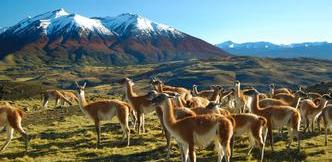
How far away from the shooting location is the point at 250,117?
1720cm

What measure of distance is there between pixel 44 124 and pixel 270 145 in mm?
16826

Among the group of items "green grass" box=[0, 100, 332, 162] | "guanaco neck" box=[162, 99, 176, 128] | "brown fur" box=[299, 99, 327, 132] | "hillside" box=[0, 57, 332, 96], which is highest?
"guanaco neck" box=[162, 99, 176, 128]

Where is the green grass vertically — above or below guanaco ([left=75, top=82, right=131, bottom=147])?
below

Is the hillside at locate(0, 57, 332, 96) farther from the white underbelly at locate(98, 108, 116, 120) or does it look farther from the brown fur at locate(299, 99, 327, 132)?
the brown fur at locate(299, 99, 327, 132)

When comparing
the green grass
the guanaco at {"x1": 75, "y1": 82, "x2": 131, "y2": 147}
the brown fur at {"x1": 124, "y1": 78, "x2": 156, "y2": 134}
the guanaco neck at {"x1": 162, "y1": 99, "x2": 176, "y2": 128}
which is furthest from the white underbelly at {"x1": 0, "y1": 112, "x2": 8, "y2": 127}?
the guanaco neck at {"x1": 162, "y1": 99, "x2": 176, "y2": 128}

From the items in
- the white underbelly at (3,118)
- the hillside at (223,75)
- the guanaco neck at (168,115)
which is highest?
the guanaco neck at (168,115)

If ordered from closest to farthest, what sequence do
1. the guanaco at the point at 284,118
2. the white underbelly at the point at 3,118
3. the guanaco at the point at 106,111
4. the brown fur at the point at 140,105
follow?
the guanaco at the point at 284,118 < the white underbelly at the point at 3,118 < the guanaco at the point at 106,111 < the brown fur at the point at 140,105

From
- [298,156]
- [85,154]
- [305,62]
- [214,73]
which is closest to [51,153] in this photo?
[85,154]

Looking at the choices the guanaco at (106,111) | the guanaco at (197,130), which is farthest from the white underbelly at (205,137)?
the guanaco at (106,111)

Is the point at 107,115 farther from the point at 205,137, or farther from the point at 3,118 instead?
the point at 205,137

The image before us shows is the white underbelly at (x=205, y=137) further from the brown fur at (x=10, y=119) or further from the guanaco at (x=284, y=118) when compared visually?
the brown fur at (x=10, y=119)

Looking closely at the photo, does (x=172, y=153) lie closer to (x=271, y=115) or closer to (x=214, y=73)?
(x=271, y=115)

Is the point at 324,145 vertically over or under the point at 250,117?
under

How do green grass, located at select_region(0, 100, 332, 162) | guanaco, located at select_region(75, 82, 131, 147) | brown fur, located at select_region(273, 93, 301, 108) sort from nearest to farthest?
1. green grass, located at select_region(0, 100, 332, 162)
2. guanaco, located at select_region(75, 82, 131, 147)
3. brown fur, located at select_region(273, 93, 301, 108)
